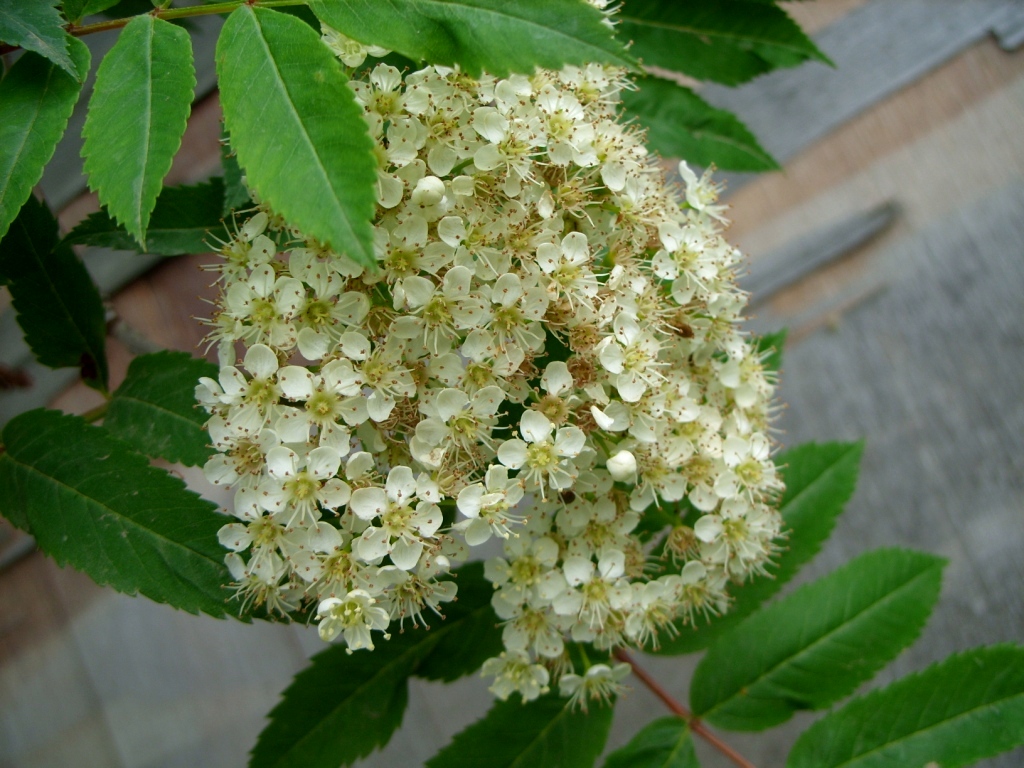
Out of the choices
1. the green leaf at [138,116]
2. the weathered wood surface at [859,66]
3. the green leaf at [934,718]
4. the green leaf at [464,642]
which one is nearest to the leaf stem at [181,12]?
the green leaf at [138,116]

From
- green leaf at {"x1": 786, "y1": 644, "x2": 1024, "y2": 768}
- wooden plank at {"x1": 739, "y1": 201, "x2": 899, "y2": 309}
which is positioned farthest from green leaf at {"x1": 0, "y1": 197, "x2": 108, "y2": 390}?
wooden plank at {"x1": 739, "y1": 201, "x2": 899, "y2": 309}

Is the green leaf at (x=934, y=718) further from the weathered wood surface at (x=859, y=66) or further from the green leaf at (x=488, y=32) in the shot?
the weathered wood surface at (x=859, y=66)

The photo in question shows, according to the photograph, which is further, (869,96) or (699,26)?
(869,96)

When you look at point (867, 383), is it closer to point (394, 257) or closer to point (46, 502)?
point (394, 257)

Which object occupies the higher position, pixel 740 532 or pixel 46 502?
pixel 740 532

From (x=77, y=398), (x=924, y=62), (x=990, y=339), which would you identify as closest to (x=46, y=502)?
(x=77, y=398)
